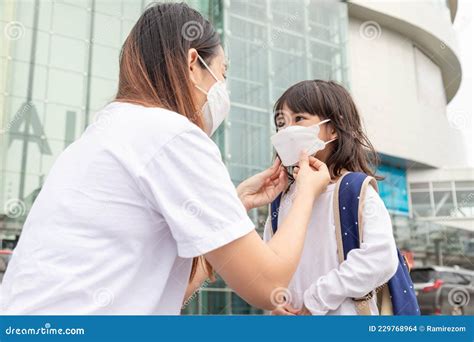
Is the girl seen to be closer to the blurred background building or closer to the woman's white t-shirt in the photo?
the woman's white t-shirt

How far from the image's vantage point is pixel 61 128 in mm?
6488

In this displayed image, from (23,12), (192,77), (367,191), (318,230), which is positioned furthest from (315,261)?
(23,12)

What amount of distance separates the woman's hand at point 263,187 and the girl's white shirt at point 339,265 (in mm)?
161

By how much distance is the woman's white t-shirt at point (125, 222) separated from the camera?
2.70 feet

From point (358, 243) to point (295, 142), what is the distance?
1.29ft

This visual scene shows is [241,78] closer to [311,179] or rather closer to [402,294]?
[402,294]

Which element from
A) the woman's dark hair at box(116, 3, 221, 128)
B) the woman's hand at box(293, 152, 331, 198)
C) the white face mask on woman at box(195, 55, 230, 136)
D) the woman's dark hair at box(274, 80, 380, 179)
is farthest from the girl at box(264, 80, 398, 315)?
the woman's dark hair at box(116, 3, 221, 128)

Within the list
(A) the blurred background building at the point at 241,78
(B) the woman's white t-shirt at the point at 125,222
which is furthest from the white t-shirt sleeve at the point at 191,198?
(A) the blurred background building at the point at 241,78

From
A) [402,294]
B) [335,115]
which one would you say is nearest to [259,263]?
[402,294]

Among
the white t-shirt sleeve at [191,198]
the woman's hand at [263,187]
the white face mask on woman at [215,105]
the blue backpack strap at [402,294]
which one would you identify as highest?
the white face mask on woman at [215,105]

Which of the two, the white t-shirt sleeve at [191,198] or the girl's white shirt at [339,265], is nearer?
the white t-shirt sleeve at [191,198]

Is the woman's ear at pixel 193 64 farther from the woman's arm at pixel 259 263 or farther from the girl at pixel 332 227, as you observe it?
the girl at pixel 332 227

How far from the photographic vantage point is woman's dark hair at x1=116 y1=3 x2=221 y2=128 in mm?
1017

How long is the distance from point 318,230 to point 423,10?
50.0 ft
